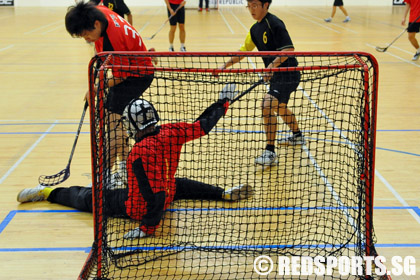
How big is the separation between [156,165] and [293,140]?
6.61 feet

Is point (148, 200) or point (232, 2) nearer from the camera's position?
point (148, 200)

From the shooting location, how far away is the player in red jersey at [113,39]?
11.3 feet

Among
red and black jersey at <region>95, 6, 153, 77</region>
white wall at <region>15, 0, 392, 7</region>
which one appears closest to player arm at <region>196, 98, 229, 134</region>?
red and black jersey at <region>95, 6, 153, 77</region>

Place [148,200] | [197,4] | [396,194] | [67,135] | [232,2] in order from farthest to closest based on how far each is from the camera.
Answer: [232,2] < [197,4] < [67,135] < [396,194] < [148,200]

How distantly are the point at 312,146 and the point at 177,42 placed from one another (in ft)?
23.7

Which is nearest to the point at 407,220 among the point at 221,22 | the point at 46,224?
the point at 46,224

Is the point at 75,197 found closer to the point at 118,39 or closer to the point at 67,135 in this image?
the point at 118,39

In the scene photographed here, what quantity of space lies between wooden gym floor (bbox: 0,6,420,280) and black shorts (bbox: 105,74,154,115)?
846mm

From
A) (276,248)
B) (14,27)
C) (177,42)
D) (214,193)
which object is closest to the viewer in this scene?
(276,248)

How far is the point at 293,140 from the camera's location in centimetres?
497

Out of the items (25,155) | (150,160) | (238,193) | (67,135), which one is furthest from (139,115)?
(67,135)

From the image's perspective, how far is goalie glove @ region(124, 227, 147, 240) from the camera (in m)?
3.36

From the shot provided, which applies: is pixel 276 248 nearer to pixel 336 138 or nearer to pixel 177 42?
pixel 336 138

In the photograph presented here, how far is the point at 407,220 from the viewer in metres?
3.61
